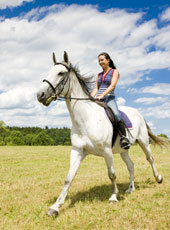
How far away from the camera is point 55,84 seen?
5.11 metres

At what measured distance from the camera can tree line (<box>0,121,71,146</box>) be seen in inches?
3740

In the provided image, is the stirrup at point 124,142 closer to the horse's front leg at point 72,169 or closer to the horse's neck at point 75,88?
the horse's front leg at point 72,169

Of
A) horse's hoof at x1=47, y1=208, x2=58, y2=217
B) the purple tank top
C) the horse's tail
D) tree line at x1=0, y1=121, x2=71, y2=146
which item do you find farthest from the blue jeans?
tree line at x1=0, y1=121, x2=71, y2=146

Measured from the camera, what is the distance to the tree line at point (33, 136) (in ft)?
312

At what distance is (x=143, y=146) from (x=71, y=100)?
12.6 ft

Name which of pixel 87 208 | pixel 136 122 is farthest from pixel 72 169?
pixel 136 122

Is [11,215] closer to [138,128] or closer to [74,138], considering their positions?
[74,138]

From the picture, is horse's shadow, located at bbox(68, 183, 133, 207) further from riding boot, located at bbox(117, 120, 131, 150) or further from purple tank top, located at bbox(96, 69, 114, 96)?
purple tank top, located at bbox(96, 69, 114, 96)

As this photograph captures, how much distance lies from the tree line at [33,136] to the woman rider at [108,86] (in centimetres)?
8838

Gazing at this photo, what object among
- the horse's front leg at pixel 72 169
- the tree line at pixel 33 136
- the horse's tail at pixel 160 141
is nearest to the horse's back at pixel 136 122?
the horse's tail at pixel 160 141

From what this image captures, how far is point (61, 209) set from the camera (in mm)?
5695

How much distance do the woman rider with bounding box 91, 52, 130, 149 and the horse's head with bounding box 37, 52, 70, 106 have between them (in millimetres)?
1293

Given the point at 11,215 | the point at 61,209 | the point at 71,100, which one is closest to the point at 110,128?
the point at 71,100

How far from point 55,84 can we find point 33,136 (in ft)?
369
